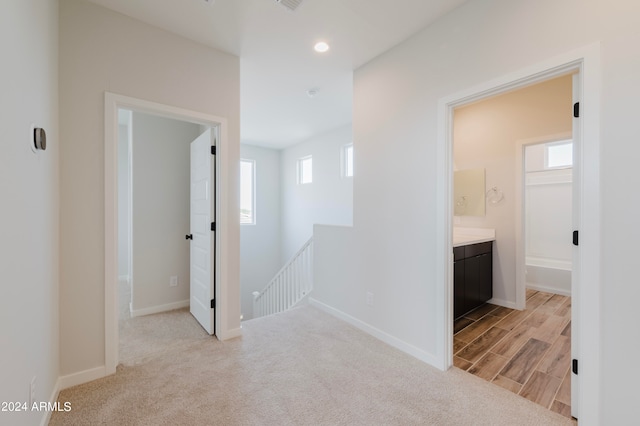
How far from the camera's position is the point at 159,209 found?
355 centimetres

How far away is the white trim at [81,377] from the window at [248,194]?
4.45 metres

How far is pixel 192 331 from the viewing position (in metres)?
2.91

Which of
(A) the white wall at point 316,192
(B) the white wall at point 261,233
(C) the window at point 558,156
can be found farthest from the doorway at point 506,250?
(B) the white wall at point 261,233

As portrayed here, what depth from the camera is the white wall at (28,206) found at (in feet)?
3.73

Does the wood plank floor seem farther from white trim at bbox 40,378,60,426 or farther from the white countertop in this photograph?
white trim at bbox 40,378,60,426

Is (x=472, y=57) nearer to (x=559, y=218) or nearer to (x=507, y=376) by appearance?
(x=507, y=376)

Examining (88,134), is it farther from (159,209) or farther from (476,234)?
(476,234)

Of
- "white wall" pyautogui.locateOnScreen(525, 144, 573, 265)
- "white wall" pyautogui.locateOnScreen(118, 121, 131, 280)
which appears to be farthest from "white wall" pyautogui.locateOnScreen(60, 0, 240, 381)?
"white wall" pyautogui.locateOnScreen(525, 144, 573, 265)

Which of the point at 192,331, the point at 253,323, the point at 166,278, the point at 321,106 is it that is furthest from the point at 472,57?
the point at 166,278

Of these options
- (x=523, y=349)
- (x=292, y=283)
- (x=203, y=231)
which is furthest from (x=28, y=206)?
(x=523, y=349)

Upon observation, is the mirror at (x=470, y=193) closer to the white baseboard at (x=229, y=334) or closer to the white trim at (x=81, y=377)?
the white baseboard at (x=229, y=334)

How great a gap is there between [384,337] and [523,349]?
1265 millimetres

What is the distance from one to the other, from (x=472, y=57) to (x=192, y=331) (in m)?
3.59

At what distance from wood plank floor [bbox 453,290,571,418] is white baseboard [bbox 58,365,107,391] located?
2.84 meters
